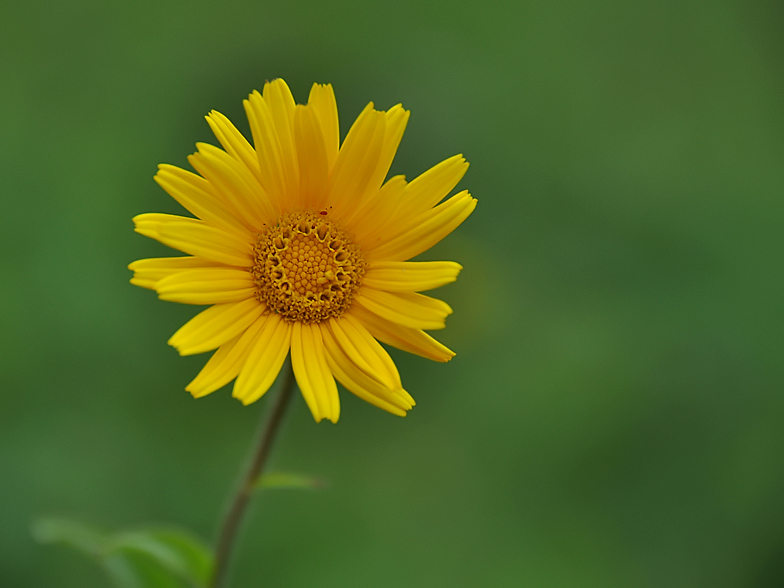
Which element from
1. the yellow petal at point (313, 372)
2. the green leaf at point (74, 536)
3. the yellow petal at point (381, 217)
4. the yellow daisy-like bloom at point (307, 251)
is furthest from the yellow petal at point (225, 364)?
the green leaf at point (74, 536)

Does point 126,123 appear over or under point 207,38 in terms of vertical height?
under

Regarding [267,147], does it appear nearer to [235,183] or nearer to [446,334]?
[235,183]

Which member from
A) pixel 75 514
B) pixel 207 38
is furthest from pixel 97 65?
pixel 75 514

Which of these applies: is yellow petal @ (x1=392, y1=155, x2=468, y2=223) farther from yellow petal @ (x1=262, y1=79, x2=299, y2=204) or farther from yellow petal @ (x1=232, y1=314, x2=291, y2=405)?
yellow petal @ (x1=232, y1=314, x2=291, y2=405)

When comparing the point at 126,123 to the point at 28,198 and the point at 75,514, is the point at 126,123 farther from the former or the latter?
the point at 75,514

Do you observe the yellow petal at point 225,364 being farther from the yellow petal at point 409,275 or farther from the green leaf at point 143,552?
the green leaf at point 143,552

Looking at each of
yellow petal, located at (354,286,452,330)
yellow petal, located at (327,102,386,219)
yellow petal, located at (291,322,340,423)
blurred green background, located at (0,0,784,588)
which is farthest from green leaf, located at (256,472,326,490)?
blurred green background, located at (0,0,784,588)
